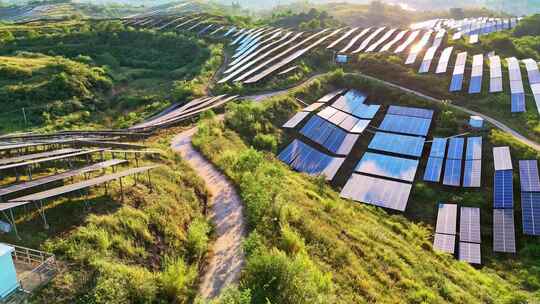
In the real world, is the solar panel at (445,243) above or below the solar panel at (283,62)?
below

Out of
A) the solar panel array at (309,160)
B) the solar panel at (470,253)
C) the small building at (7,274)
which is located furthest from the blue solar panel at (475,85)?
the small building at (7,274)

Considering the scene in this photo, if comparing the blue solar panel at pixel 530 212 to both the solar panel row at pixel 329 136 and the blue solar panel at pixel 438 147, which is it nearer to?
the blue solar panel at pixel 438 147

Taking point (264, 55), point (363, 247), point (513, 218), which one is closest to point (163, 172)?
point (363, 247)

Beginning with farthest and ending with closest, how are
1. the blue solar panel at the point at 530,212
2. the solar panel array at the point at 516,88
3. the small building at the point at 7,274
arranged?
1. the solar panel array at the point at 516,88
2. the blue solar panel at the point at 530,212
3. the small building at the point at 7,274

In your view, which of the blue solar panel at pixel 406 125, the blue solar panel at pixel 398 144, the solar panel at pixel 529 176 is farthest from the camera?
the blue solar panel at pixel 406 125

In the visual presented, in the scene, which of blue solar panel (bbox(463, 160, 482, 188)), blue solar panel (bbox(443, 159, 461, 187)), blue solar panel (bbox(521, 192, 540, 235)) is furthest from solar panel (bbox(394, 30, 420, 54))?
blue solar panel (bbox(521, 192, 540, 235))

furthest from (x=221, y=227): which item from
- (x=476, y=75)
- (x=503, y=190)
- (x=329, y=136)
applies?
(x=476, y=75)
